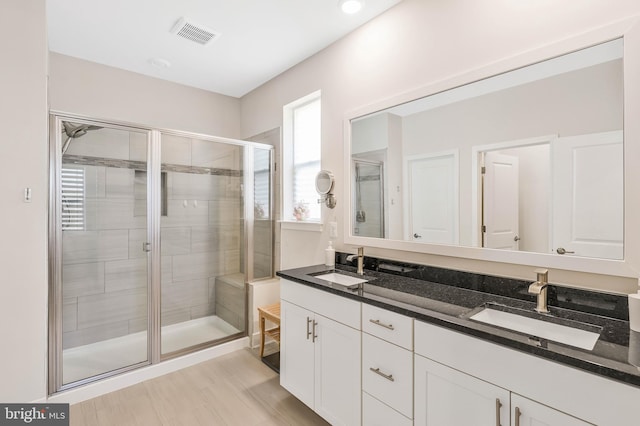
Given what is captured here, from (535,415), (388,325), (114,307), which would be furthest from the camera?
(114,307)

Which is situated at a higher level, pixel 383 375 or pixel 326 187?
pixel 326 187

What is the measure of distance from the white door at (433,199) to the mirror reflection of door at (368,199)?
218 mm

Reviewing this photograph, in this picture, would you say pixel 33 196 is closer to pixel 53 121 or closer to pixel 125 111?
pixel 53 121

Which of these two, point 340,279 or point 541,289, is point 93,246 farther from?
point 541,289

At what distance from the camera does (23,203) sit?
1906mm

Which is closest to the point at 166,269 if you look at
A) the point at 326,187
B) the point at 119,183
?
the point at 119,183

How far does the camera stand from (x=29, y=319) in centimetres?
192

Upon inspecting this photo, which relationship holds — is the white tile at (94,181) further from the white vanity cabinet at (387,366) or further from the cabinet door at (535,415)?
the cabinet door at (535,415)

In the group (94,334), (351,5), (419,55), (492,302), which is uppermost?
(351,5)

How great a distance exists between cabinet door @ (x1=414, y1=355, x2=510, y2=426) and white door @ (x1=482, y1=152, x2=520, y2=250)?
2.32 ft

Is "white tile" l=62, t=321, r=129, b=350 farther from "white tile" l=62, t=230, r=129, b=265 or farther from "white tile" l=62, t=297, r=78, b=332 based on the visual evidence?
"white tile" l=62, t=230, r=129, b=265

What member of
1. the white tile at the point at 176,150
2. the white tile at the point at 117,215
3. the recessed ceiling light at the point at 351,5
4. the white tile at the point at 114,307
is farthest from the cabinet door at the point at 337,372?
the recessed ceiling light at the point at 351,5

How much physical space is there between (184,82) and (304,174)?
5.44 ft

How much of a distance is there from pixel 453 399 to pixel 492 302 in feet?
1.61
